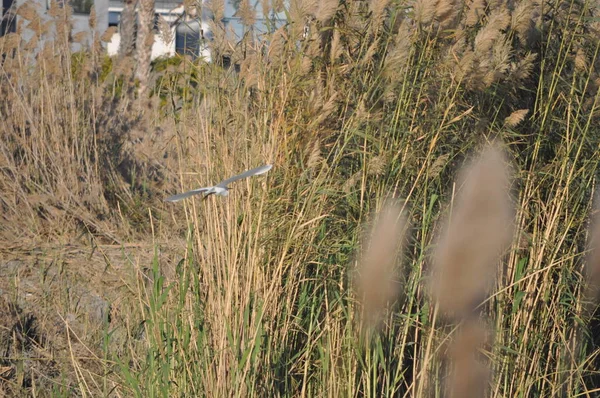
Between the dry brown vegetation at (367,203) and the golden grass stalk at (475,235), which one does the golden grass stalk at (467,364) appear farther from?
the dry brown vegetation at (367,203)

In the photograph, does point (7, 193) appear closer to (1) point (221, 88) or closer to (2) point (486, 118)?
(1) point (221, 88)

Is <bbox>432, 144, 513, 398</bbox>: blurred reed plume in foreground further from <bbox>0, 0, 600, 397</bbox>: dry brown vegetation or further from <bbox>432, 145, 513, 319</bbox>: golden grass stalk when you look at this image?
<bbox>0, 0, 600, 397</bbox>: dry brown vegetation

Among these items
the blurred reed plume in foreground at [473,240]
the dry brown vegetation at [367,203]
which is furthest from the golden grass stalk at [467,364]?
the dry brown vegetation at [367,203]

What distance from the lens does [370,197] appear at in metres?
2.97

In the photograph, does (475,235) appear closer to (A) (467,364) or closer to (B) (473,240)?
(B) (473,240)

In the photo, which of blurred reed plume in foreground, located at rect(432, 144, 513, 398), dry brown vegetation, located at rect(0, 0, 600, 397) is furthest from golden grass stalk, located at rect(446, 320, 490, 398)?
dry brown vegetation, located at rect(0, 0, 600, 397)

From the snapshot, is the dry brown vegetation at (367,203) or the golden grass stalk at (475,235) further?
the dry brown vegetation at (367,203)

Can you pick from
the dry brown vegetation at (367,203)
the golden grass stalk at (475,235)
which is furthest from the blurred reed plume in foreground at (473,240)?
the dry brown vegetation at (367,203)

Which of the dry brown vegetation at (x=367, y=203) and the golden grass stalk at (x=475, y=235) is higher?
the golden grass stalk at (x=475, y=235)

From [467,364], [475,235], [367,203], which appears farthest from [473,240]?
[367,203]

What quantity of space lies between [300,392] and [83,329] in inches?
58.0

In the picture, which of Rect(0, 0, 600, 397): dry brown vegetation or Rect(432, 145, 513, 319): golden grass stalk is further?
Rect(0, 0, 600, 397): dry brown vegetation

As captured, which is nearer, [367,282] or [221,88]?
[367,282]

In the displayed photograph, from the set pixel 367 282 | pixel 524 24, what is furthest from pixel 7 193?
pixel 367 282
